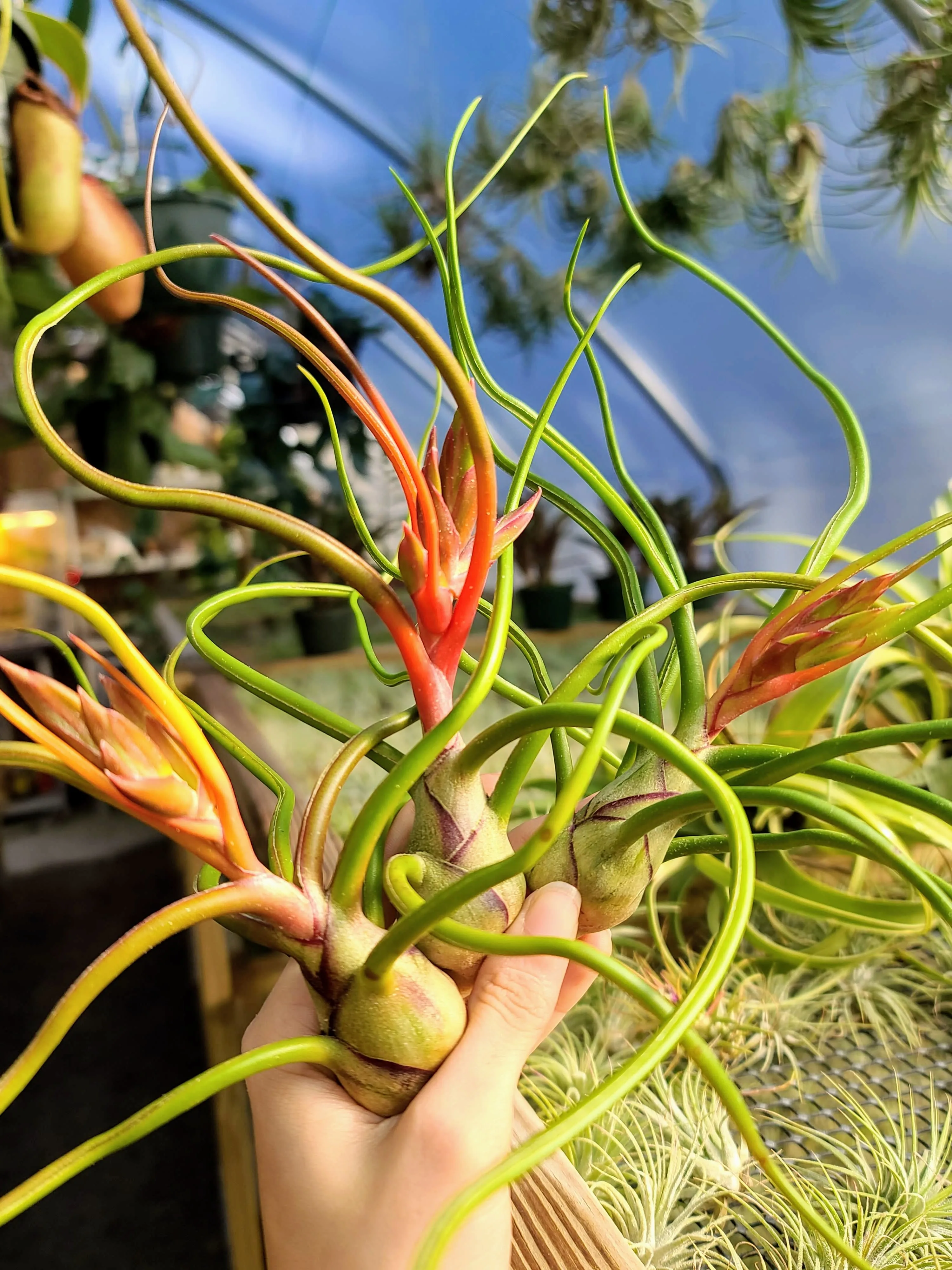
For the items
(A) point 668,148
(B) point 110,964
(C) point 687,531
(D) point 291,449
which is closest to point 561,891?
(B) point 110,964

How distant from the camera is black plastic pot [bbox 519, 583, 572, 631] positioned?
1.23 m

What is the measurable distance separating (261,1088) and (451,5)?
Answer: 138cm

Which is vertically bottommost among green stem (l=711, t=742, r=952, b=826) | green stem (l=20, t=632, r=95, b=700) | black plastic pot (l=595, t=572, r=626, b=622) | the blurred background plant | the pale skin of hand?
the pale skin of hand

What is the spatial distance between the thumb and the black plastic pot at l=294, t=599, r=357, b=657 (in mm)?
911

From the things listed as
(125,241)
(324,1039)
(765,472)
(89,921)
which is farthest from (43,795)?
(765,472)

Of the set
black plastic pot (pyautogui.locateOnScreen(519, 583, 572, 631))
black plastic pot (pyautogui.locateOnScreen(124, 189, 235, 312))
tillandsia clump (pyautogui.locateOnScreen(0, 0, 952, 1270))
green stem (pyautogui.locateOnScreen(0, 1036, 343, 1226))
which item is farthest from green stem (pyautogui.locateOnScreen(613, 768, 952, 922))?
black plastic pot (pyautogui.locateOnScreen(519, 583, 572, 631))

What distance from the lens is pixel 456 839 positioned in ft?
0.68

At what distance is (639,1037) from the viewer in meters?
0.45

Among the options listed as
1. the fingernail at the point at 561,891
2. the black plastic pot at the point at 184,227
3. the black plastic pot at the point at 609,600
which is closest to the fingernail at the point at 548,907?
the fingernail at the point at 561,891

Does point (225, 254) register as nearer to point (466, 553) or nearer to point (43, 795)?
point (466, 553)

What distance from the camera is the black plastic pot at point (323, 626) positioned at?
1.11 m

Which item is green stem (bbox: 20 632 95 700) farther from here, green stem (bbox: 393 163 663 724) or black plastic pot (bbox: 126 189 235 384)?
black plastic pot (bbox: 126 189 235 384)

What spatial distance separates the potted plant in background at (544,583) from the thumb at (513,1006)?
1023mm

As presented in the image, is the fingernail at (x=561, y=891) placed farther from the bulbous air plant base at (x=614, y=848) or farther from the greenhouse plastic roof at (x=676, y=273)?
the greenhouse plastic roof at (x=676, y=273)
